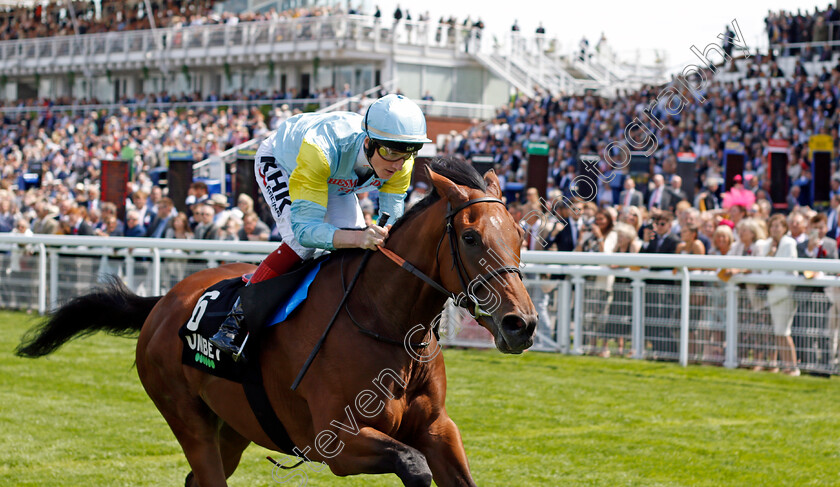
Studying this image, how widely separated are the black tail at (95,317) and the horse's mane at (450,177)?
1.88 metres

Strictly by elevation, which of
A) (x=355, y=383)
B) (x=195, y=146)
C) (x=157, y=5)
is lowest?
(x=355, y=383)

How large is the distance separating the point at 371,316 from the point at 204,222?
7383mm

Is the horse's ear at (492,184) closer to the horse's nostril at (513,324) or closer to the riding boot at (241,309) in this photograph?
the horse's nostril at (513,324)

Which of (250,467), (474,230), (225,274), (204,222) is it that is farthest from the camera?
(204,222)

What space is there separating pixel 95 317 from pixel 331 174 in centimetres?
193

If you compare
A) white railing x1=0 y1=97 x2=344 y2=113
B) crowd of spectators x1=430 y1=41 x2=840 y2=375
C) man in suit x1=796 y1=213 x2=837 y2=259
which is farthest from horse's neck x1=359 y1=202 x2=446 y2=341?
white railing x1=0 y1=97 x2=344 y2=113

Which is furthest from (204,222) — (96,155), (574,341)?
(96,155)

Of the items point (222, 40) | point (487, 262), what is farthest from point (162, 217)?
point (222, 40)

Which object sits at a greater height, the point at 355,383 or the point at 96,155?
the point at 96,155

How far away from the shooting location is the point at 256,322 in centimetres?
360

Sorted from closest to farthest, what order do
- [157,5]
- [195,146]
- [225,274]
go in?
[225,274]
[195,146]
[157,5]

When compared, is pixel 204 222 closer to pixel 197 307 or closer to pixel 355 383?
pixel 197 307

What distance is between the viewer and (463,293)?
3.13 metres

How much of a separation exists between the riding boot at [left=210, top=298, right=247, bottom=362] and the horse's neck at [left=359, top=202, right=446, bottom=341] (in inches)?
23.6
